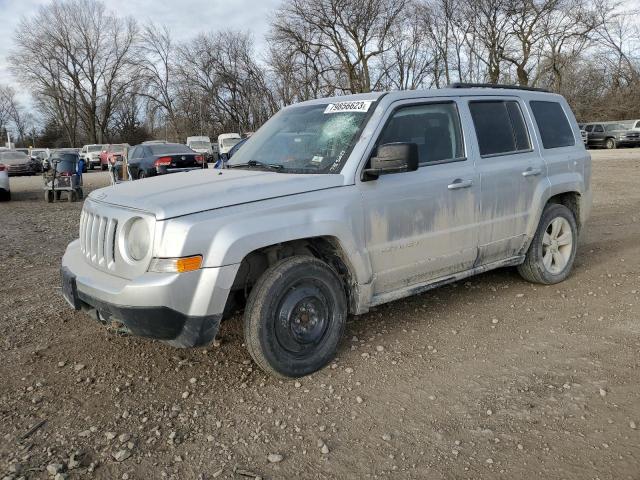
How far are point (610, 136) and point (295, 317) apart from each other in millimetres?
35509

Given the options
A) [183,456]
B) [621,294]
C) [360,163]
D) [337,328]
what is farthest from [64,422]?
[621,294]

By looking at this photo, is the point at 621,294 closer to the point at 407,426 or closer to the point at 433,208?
the point at 433,208

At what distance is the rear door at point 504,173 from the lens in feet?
14.7

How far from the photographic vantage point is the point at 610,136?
33500 mm

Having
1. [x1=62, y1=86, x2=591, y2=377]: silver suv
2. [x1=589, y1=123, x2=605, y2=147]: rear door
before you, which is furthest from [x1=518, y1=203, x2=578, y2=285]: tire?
Result: [x1=589, y1=123, x2=605, y2=147]: rear door

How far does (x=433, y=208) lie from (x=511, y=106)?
1547 millimetres

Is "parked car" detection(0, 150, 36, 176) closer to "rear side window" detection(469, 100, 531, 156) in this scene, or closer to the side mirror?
"rear side window" detection(469, 100, 531, 156)

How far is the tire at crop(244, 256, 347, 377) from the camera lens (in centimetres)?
335

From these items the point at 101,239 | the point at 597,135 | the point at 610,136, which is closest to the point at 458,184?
the point at 101,239

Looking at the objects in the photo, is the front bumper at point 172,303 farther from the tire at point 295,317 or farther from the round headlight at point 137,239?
the tire at point 295,317

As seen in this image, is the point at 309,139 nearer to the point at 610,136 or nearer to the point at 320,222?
the point at 320,222

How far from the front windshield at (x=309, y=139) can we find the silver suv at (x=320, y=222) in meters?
0.01

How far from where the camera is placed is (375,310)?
479 cm

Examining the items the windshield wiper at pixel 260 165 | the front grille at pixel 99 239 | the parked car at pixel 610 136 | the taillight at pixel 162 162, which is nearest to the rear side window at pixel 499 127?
the windshield wiper at pixel 260 165
